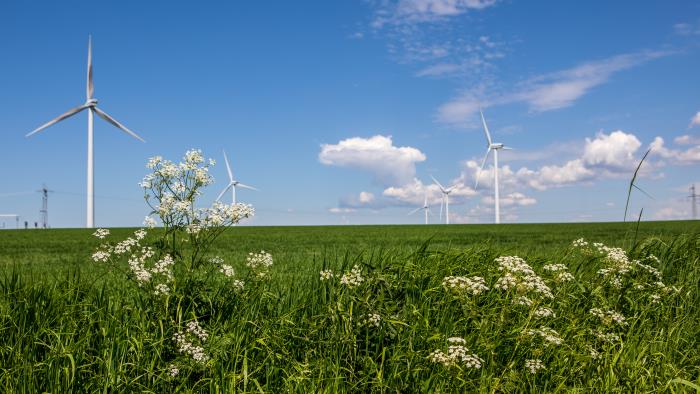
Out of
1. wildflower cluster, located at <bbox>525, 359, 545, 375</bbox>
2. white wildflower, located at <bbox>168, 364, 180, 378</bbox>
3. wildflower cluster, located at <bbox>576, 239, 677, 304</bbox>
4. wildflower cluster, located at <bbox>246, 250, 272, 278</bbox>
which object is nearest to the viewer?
white wildflower, located at <bbox>168, 364, 180, 378</bbox>

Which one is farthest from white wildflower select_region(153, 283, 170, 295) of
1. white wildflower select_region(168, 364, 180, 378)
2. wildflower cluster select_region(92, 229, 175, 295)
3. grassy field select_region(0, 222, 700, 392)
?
white wildflower select_region(168, 364, 180, 378)

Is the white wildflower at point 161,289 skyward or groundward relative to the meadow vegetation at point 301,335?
skyward

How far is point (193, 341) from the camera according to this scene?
16.6ft

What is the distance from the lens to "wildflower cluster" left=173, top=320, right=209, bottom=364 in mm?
A: 4660

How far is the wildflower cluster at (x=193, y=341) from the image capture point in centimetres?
466

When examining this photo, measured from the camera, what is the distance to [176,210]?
5.84m

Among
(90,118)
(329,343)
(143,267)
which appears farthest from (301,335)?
(90,118)

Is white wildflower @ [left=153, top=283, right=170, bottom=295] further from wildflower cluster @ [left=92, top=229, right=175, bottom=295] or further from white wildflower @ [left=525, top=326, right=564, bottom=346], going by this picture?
white wildflower @ [left=525, top=326, right=564, bottom=346]

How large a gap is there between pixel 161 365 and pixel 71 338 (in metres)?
0.87

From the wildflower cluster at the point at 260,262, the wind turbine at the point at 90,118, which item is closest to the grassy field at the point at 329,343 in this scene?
the wildflower cluster at the point at 260,262

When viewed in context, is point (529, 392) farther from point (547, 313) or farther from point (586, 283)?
point (586, 283)

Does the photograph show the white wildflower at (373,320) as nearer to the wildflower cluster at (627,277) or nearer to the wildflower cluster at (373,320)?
the wildflower cluster at (373,320)

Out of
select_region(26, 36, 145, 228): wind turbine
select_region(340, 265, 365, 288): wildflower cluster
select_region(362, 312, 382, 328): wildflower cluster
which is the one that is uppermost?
select_region(26, 36, 145, 228): wind turbine

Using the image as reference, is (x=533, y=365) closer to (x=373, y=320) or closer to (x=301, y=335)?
(x=373, y=320)
